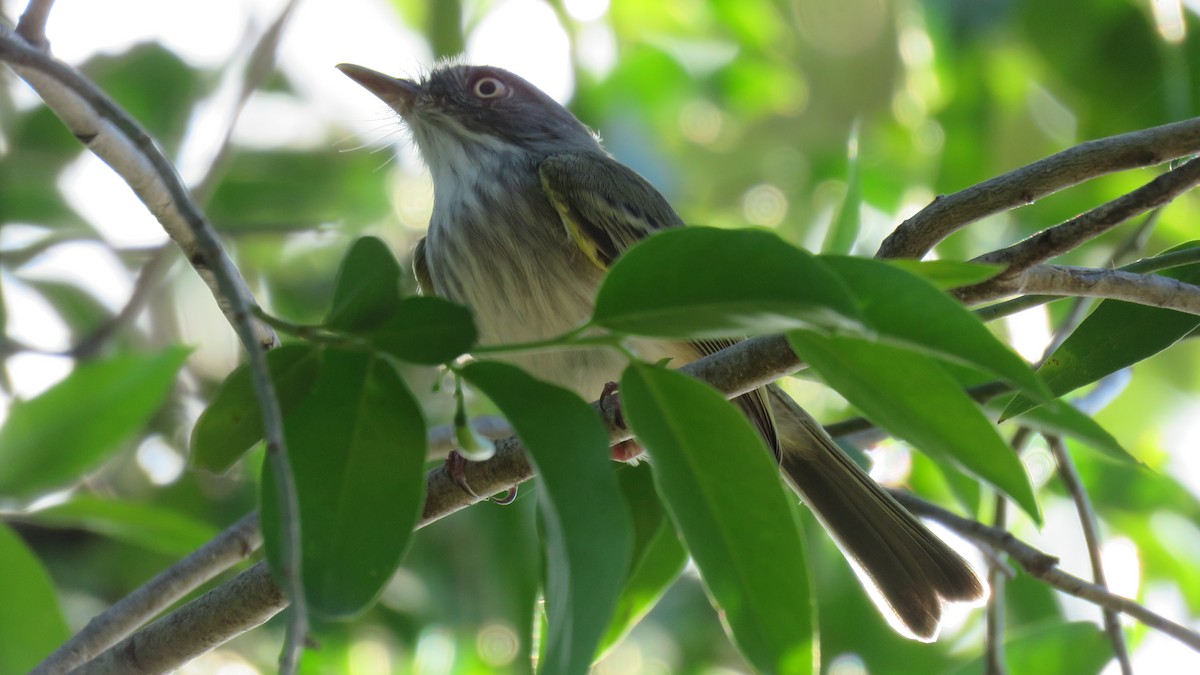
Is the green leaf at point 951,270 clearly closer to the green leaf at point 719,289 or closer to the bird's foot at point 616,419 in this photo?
the green leaf at point 719,289

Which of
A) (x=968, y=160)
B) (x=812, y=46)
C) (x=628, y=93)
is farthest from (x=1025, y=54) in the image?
(x=628, y=93)

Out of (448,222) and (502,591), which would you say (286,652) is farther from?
(502,591)

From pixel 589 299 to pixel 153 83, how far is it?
2974 mm

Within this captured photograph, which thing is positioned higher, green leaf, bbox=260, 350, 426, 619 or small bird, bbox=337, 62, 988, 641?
small bird, bbox=337, 62, 988, 641

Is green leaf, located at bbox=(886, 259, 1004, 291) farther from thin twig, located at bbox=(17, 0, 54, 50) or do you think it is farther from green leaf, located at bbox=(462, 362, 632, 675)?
thin twig, located at bbox=(17, 0, 54, 50)

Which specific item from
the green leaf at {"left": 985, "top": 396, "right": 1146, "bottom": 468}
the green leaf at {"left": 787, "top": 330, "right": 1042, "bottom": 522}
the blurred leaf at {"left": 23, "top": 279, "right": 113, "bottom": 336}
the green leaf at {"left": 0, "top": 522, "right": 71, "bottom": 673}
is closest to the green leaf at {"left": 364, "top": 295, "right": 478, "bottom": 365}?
the green leaf at {"left": 787, "top": 330, "right": 1042, "bottom": 522}

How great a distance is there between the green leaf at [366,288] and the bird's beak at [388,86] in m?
3.00

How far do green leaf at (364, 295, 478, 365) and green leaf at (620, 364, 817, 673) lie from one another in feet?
0.92

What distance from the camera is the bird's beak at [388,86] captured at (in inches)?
194

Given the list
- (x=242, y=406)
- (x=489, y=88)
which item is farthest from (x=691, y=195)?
(x=242, y=406)

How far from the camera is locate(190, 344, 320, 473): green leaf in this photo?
2.04 meters

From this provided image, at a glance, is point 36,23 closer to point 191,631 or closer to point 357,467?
point 357,467

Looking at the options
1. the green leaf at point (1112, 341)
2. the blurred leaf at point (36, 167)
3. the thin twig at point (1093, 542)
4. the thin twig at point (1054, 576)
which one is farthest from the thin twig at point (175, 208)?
the blurred leaf at point (36, 167)

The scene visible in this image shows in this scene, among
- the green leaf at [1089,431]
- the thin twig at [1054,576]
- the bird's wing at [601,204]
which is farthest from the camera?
the bird's wing at [601,204]
